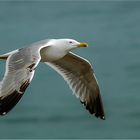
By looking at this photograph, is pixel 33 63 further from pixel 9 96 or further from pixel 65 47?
pixel 65 47

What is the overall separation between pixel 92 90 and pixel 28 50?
76 centimetres

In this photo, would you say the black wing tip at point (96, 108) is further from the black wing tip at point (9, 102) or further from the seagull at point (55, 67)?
the black wing tip at point (9, 102)

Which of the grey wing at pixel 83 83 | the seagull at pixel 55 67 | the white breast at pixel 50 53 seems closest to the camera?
the seagull at pixel 55 67

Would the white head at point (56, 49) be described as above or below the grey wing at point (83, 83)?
above

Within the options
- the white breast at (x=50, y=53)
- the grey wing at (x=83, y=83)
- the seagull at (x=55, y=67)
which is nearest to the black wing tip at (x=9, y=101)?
the seagull at (x=55, y=67)

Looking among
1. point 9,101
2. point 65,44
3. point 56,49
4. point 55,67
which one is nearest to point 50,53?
point 56,49

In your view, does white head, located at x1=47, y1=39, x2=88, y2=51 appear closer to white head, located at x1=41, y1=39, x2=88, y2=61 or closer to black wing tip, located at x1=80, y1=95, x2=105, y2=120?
white head, located at x1=41, y1=39, x2=88, y2=61

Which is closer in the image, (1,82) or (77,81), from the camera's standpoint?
(1,82)

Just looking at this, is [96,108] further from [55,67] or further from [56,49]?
[56,49]

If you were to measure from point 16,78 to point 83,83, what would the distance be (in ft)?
3.34

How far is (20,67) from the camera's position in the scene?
Answer: 11.7ft

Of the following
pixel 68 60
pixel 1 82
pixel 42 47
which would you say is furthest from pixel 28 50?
pixel 68 60

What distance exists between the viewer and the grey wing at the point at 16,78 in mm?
3311

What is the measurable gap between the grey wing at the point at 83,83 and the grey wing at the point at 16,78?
676 mm
